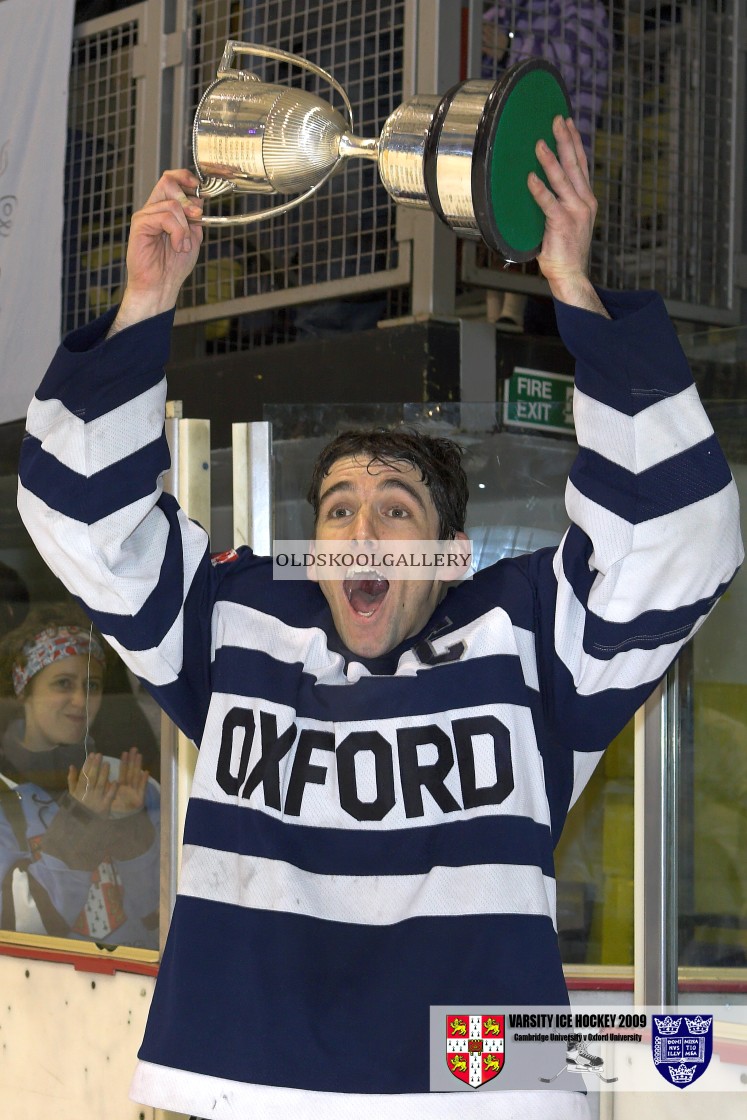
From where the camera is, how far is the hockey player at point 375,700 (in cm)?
145

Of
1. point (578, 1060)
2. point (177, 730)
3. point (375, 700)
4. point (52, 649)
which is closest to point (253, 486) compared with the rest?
point (177, 730)

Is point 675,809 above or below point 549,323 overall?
below

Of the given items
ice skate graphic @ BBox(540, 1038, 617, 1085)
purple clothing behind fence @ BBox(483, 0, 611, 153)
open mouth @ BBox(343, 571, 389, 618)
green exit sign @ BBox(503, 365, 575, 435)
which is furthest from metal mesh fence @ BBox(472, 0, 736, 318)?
ice skate graphic @ BBox(540, 1038, 617, 1085)

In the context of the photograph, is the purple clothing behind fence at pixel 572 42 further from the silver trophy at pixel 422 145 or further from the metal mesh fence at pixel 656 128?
the silver trophy at pixel 422 145

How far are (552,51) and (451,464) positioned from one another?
71.1 inches

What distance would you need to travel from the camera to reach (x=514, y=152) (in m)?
1.40

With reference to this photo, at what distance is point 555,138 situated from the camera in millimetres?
1440

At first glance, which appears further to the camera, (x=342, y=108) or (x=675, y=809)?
(x=342, y=108)

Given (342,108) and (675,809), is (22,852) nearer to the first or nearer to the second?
(675,809)

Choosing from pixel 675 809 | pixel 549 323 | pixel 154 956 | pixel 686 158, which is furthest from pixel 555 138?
pixel 686 158

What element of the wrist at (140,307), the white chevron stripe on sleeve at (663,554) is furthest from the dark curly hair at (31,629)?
the white chevron stripe on sleeve at (663,554)

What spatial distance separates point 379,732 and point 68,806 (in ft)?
4.33

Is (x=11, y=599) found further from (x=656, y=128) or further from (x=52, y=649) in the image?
(x=656, y=128)

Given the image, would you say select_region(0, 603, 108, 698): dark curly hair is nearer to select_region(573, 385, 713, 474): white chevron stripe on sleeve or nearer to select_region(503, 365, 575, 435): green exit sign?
select_region(503, 365, 575, 435): green exit sign
